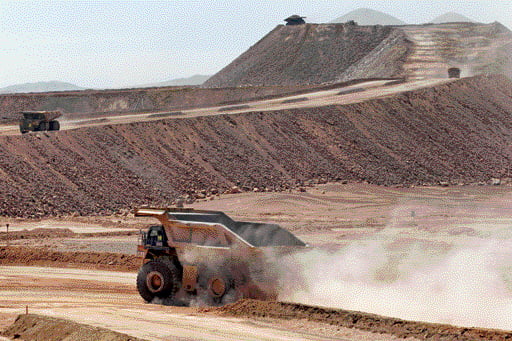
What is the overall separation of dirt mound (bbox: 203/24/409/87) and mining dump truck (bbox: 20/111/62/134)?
5056cm

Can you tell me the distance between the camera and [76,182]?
156 ft

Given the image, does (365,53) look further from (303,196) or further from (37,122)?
(303,196)

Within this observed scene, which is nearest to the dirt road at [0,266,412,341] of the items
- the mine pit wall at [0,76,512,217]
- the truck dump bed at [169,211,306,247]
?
the truck dump bed at [169,211,306,247]

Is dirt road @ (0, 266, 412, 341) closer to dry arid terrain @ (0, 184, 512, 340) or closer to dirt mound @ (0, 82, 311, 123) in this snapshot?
dry arid terrain @ (0, 184, 512, 340)

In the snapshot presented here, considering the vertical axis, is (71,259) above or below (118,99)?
below

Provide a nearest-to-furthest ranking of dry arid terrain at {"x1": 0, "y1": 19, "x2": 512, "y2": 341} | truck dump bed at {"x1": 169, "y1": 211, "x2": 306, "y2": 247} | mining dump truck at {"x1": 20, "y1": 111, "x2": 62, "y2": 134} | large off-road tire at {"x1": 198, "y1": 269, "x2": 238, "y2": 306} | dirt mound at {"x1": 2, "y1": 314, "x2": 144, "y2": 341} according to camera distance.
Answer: dirt mound at {"x1": 2, "y1": 314, "x2": 144, "y2": 341}
dry arid terrain at {"x1": 0, "y1": 19, "x2": 512, "y2": 341}
large off-road tire at {"x1": 198, "y1": 269, "x2": 238, "y2": 306}
truck dump bed at {"x1": 169, "y1": 211, "x2": 306, "y2": 247}
mining dump truck at {"x1": 20, "y1": 111, "x2": 62, "y2": 134}

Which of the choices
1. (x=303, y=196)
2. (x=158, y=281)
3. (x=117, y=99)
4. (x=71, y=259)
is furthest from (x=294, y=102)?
(x=158, y=281)

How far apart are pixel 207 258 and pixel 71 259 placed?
9.51m

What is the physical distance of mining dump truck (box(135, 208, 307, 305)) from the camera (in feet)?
64.7

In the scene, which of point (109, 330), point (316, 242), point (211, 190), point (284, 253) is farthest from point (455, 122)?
point (109, 330)

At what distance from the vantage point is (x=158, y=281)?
67.8ft

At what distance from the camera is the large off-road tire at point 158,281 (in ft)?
67.3

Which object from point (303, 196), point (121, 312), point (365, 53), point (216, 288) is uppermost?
point (365, 53)

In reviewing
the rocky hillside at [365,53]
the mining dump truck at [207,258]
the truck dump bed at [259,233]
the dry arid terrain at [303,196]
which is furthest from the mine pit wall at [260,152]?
the truck dump bed at [259,233]
